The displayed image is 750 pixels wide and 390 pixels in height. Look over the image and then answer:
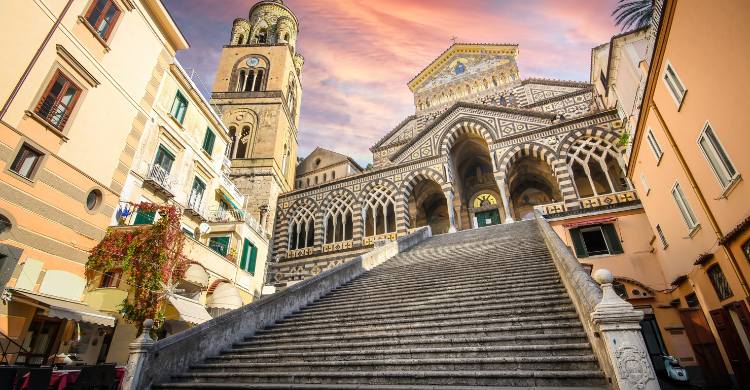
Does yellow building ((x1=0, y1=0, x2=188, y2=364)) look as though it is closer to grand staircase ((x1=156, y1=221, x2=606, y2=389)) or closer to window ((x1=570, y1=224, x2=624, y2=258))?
grand staircase ((x1=156, y1=221, x2=606, y2=389))

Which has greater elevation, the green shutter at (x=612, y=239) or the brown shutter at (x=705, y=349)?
the green shutter at (x=612, y=239)

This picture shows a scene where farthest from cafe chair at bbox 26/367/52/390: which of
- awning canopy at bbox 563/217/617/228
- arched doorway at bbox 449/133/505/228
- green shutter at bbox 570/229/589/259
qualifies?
arched doorway at bbox 449/133/505/228

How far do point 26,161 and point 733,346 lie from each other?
1697 centimetres

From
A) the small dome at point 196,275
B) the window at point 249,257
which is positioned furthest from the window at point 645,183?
the window at point 249,257

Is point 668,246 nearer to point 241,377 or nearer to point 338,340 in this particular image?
point 338,340

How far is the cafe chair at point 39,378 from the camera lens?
4.84 metres

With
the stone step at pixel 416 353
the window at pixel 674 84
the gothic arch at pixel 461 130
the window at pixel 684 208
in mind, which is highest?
the gothic arch at pixel 461 130

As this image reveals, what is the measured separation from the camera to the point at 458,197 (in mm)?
22891

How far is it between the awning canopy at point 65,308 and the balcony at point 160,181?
459 centimetres

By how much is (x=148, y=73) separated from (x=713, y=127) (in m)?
16.4

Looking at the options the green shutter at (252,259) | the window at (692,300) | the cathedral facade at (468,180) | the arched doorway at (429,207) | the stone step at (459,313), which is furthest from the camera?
the arched doorway at (429,207)

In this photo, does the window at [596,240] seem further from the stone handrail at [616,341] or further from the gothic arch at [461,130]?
the stone handrail at [616,341]

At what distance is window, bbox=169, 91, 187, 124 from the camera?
47.4ft

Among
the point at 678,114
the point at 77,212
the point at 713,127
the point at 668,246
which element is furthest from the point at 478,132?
the point at 77,212
